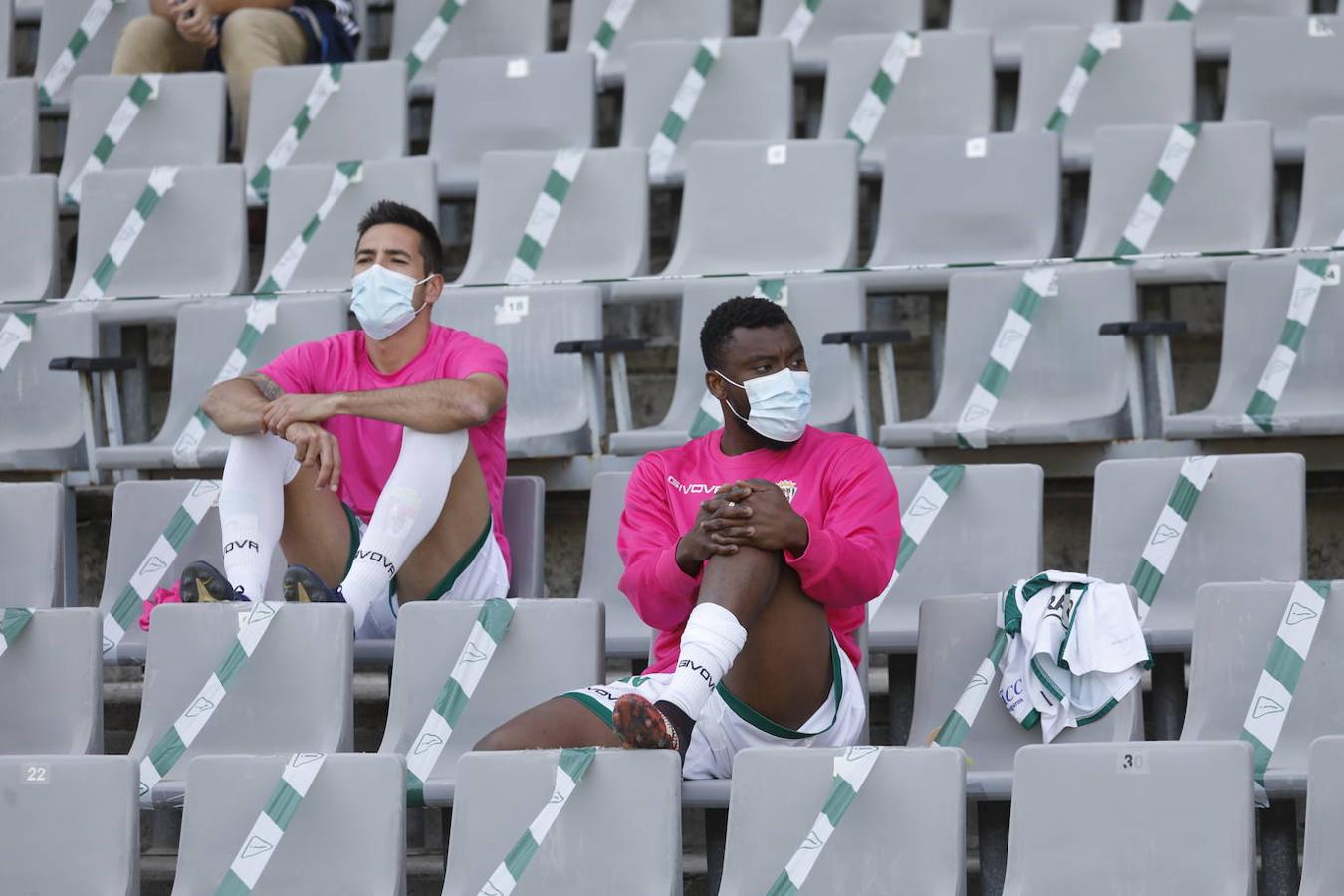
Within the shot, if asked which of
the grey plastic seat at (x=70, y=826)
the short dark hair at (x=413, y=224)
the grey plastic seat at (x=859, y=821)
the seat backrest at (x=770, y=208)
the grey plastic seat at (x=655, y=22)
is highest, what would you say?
the grey plastic seat at (x=655, y=22)

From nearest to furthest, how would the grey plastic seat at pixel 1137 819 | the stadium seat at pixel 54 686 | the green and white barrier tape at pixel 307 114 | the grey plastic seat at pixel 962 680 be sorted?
the grey plastic seat at pixel 1137 819
the grey plastic seat at pixel 962 680
the stadium seat at pixel 54 686
the green and white barrier tape at pixel 307 114

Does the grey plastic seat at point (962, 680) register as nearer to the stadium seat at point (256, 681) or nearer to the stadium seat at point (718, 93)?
the stadium seat at point (256, 681)

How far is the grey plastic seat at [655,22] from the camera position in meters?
5.75

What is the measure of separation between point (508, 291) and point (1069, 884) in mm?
2253

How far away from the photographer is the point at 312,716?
322 centimetres

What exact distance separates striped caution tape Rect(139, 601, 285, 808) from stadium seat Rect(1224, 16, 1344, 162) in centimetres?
293

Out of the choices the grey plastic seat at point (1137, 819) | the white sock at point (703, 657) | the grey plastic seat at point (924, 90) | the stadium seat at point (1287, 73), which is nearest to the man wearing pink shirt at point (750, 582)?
the white sock at point (703, 657)

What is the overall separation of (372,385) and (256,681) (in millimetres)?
692

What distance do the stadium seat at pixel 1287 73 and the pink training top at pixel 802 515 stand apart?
2.33 meters

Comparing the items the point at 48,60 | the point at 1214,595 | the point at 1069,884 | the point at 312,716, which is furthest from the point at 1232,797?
the point at 48,60

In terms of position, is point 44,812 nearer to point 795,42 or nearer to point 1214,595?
point 1214,595

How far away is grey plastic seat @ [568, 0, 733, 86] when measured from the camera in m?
5.75

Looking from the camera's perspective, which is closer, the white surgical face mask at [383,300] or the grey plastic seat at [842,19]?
the white surgical face mask at [383,300]

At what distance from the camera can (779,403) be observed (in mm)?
3125
